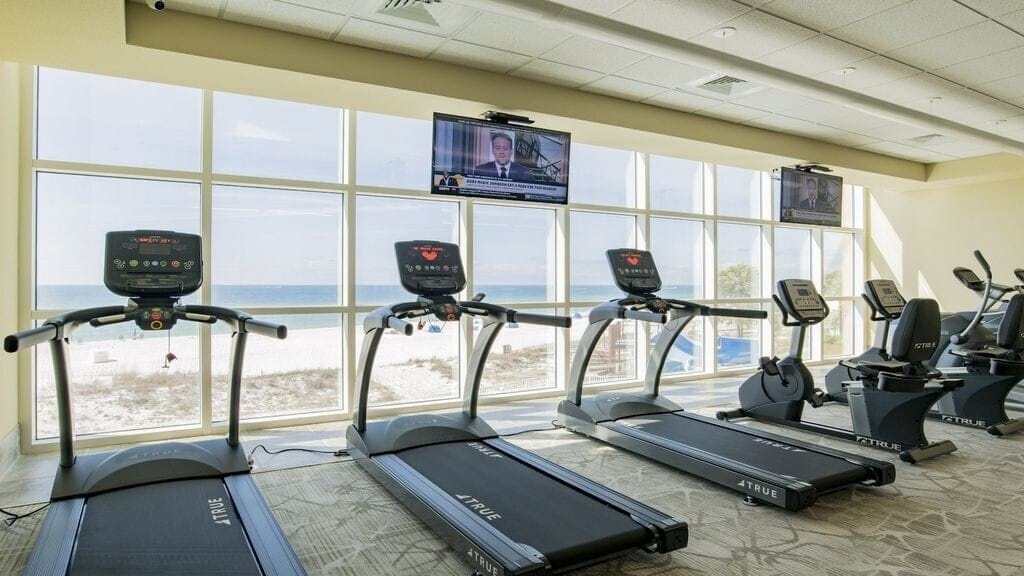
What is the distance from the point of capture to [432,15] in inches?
166

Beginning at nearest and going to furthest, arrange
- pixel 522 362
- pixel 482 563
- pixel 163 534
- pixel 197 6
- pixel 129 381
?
pixel 482 563
pixel 163 534
pixel 197 6
pixel 129 381
pixel 522 362

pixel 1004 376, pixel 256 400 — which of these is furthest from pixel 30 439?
pixel 1004 376

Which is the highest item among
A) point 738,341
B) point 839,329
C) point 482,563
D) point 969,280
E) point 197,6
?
point 197,6

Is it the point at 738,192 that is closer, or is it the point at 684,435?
the point at 684,435

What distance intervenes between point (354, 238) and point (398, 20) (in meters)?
2.18

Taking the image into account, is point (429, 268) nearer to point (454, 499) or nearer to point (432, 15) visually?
point (454, 499)

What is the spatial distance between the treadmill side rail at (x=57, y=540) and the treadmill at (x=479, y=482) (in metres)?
1.52

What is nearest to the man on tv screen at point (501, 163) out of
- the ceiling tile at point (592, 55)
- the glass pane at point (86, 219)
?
the ceiling tile at point (592, 55)

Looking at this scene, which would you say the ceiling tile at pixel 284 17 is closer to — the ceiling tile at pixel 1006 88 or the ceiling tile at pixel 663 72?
the ceiling tile at pixel 663 72

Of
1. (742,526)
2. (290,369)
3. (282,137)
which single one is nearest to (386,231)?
(282,137)

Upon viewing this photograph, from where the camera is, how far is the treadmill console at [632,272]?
16.5 feet

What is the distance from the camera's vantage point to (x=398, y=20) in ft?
14.0

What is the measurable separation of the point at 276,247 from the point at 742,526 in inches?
185

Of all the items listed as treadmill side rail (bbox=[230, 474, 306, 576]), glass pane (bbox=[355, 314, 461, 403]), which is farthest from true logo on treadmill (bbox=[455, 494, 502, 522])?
glass pane (bbox=[355, 314, 461, 403])
